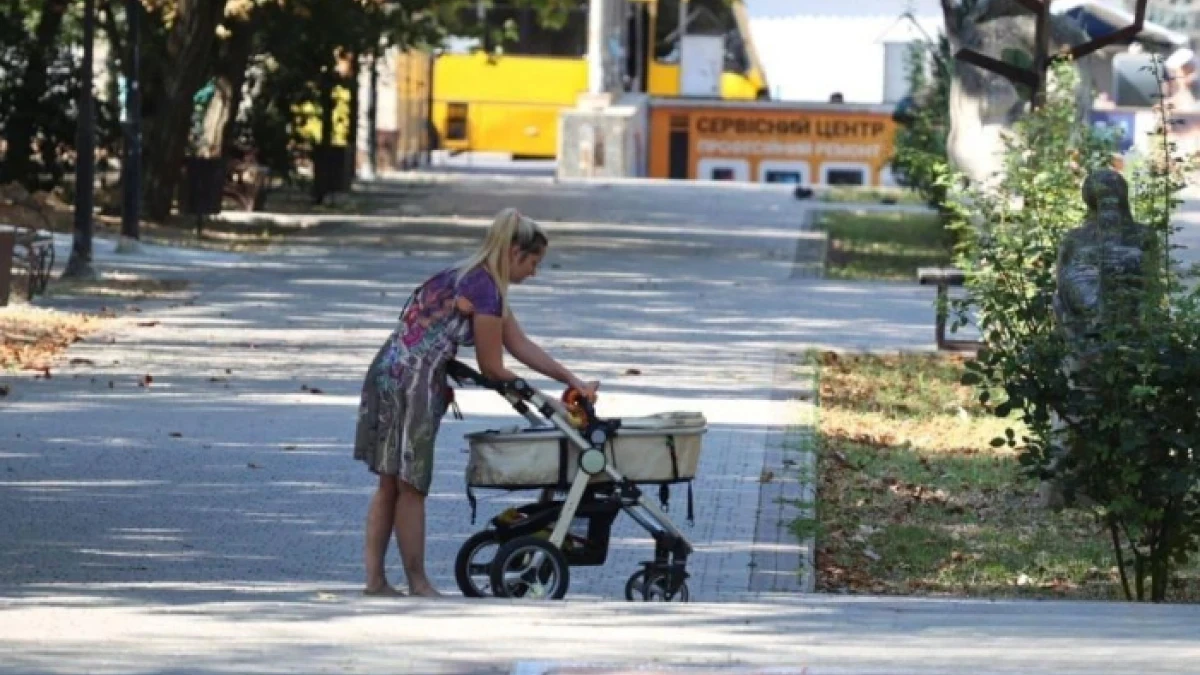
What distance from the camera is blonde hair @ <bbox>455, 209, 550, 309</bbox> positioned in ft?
28.2

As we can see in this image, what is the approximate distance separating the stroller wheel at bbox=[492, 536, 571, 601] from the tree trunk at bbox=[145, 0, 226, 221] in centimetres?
2202

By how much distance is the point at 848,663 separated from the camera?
22.4ft

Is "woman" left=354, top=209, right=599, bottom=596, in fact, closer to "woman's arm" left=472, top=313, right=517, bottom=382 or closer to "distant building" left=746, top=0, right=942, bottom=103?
"woman's arm" left=472, top=313, right=517, bottom=382

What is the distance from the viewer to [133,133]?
26078mm

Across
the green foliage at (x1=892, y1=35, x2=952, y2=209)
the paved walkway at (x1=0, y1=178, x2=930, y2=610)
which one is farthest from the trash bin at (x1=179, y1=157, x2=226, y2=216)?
the green foliage at (x1=892, y1=35, x2=952, y2=209)

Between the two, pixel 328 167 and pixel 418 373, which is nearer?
pixel 418 373

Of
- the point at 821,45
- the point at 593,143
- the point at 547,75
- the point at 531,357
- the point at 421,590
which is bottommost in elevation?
the point at 421,590

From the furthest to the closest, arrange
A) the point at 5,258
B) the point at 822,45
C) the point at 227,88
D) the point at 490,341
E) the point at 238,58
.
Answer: the point at 822,45 → the point at 227,88 → the point at 238,58 → the point at 5,258 → the point at 490,341

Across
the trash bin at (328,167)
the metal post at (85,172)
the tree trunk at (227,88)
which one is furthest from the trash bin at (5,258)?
the trash bin at (328,167)

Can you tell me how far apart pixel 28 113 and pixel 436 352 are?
917 inches

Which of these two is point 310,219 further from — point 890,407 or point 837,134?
point 837,134

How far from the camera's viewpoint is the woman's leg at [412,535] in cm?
874

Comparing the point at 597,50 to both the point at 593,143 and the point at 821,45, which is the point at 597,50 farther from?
the point at 821,45

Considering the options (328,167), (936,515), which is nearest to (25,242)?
(936,515)
